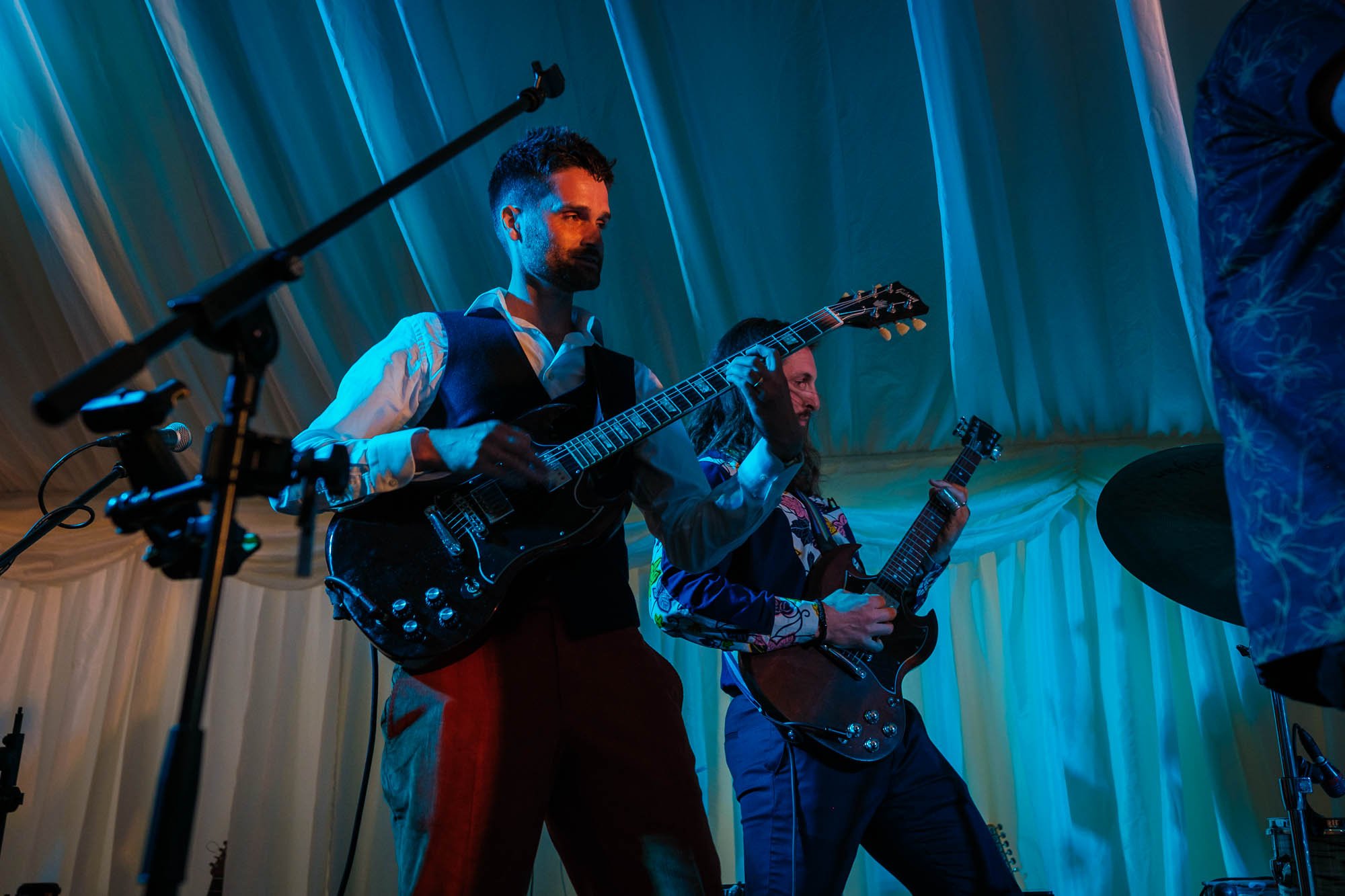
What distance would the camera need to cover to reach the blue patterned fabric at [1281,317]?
0.96 metres

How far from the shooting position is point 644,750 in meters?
1.77

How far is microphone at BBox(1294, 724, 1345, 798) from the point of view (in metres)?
2.74

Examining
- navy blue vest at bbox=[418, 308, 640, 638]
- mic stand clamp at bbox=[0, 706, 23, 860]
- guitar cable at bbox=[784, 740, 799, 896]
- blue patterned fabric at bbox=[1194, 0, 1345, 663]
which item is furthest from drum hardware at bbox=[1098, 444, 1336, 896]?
mic stand clamp at bbox=[0, 706, 23, 860]

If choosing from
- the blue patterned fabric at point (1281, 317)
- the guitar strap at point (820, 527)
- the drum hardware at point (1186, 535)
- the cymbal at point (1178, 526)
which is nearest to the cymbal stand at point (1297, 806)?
the drum hardware at point (1186, 535)

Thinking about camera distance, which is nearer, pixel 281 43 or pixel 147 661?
pixel 281 43

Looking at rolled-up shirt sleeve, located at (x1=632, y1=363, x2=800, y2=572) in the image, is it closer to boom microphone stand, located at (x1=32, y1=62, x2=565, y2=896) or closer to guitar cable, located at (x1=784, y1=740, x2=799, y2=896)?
guitar cable, located at (x1=784, y1=740, x2=799, y2=896)

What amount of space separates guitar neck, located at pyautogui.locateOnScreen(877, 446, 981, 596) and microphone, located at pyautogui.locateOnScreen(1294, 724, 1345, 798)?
1.14 m

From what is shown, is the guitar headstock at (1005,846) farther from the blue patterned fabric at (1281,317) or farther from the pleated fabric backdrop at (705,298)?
the blue patterned fabric at (1281,317)

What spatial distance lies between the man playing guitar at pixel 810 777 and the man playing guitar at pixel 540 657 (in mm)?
373

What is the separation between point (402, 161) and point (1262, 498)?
290 centimetres

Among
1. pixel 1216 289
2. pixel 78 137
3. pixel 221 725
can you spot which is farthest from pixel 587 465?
pixel 221 725

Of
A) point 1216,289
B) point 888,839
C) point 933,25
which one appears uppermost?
point 933,25

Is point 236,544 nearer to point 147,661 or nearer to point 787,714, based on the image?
point 787,714

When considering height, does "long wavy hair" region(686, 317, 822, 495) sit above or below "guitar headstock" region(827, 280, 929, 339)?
below
